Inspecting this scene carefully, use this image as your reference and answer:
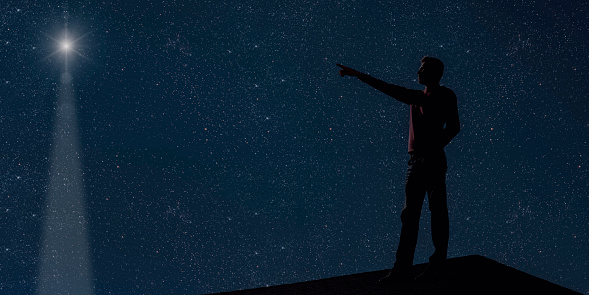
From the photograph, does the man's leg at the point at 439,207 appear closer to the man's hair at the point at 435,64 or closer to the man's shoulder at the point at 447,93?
the man's shoulder at the point at 447,93

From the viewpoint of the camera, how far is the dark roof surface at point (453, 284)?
3.91 metres

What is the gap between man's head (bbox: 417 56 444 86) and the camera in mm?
4469

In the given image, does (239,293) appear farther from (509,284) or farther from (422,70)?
(422,70)

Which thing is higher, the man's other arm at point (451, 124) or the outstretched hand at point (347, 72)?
the outstretched hand at point (347, 72)

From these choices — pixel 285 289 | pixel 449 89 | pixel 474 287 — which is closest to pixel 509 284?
pixel 474 287

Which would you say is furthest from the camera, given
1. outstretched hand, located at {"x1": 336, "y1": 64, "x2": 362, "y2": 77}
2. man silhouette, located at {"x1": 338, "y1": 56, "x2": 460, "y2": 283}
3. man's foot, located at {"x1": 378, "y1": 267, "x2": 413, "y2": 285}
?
man's foot, located at {"x1": 378, "y1": 267, "x2": 413, "y2": 285}

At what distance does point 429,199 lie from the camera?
4.46m

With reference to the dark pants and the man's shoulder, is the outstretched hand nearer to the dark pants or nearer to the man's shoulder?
the man's shoulder

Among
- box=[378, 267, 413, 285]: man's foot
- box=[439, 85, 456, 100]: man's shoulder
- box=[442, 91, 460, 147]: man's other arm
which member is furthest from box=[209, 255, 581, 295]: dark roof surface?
box=[439, 85, 456, 100]: man's shoulder

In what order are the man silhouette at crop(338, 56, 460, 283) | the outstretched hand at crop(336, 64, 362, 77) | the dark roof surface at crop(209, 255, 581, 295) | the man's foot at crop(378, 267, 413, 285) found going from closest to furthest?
the dark roof surface at crop(209, 255, 581, 295) < the outstretched hand at crop(336, 64, 362, 77) < the man silhouette at crop(338, 56, 460, 283) < the man's foot at crop(378, 267, 413, 285)

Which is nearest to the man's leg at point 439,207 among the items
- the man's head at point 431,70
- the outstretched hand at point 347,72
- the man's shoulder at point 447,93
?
the man's shoulder at point 447,93

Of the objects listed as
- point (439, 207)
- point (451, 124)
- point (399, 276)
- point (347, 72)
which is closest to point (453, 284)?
point (399, 276)

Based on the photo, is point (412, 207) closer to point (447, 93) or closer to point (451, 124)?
point (451, 124)

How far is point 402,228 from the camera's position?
4.46 metres
